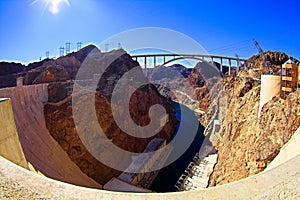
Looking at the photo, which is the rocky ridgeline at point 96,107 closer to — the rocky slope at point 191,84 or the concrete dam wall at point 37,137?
the concrete dam wall at point 37,137

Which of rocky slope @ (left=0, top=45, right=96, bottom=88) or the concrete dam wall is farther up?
rocky slope @ (left=0, top=45, right=96, bottom=88)

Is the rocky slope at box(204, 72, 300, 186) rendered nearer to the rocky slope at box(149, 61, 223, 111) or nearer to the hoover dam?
the hoover dam

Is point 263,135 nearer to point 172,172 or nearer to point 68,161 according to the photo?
point 68,161

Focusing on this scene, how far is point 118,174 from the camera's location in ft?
50.9

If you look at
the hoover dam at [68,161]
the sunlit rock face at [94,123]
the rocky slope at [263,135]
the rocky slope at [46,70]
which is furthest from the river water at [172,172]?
the rocky slope at [46,70]

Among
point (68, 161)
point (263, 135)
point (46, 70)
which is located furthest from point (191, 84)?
point (263, 135)

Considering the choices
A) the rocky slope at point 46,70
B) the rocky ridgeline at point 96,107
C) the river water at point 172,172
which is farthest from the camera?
the rocky slope at point 46,70

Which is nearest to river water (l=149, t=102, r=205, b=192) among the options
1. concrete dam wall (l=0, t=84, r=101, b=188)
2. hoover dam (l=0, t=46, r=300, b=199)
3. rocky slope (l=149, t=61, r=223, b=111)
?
hoover dam (l=0, t=46, r=300, b=199)

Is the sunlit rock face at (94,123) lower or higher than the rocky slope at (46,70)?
lower

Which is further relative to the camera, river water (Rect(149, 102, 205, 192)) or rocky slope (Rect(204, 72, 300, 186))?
river water (Rect(149, 102, 205, 192))

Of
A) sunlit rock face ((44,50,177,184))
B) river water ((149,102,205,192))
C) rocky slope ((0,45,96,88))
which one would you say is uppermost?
rocky slope ((0,45,96,88))

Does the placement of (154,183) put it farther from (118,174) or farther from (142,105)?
(142,105)

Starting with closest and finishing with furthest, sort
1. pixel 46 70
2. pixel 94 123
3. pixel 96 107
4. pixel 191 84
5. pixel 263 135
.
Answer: pixel 263 135
pixel 94 123
pixel 96 107
pixel 46 70
pixel 191 84

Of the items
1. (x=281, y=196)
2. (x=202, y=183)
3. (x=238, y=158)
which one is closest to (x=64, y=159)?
(x=238, y=158)
